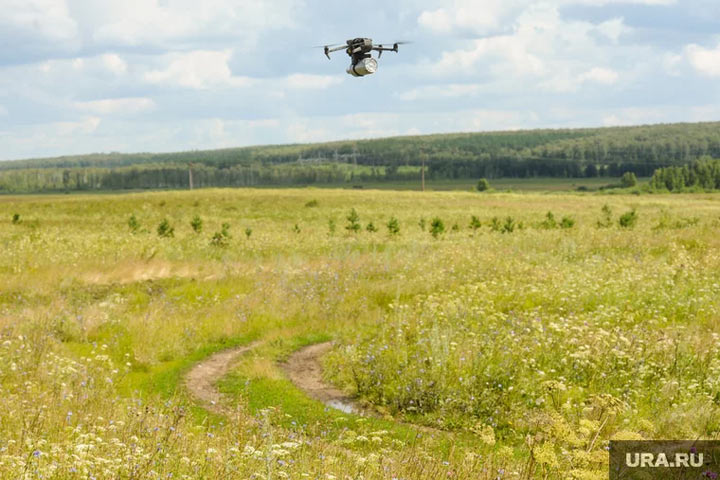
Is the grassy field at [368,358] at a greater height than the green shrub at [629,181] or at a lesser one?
lesser

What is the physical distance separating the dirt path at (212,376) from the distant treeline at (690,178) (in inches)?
4628

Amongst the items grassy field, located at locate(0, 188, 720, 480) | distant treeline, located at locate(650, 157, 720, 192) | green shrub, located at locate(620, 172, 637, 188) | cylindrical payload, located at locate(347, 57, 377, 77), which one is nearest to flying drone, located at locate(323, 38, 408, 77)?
cylindrical payload, located at locate(347, 57, 377, 77)

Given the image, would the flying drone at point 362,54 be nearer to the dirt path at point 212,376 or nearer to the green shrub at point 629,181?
the dirt path at point 212,376

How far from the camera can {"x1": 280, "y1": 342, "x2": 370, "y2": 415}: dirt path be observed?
34.1ft

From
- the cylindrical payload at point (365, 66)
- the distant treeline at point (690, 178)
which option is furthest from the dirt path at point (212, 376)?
the distant treeline at point (690, 178)

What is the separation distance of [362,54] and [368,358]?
5.22m

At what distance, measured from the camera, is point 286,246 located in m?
30.3

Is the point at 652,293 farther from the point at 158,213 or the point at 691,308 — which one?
the point at 158,213

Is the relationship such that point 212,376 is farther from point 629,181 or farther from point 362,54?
point 629,181

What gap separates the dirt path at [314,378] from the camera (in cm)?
1039

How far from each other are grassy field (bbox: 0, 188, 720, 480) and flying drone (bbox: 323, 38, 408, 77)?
465 centimetres

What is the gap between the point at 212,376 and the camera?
12.0 meters

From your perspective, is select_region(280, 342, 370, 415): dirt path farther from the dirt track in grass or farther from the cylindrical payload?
the cylindrical payload

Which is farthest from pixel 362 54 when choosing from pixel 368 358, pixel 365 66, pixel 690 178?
pixel 690 178
